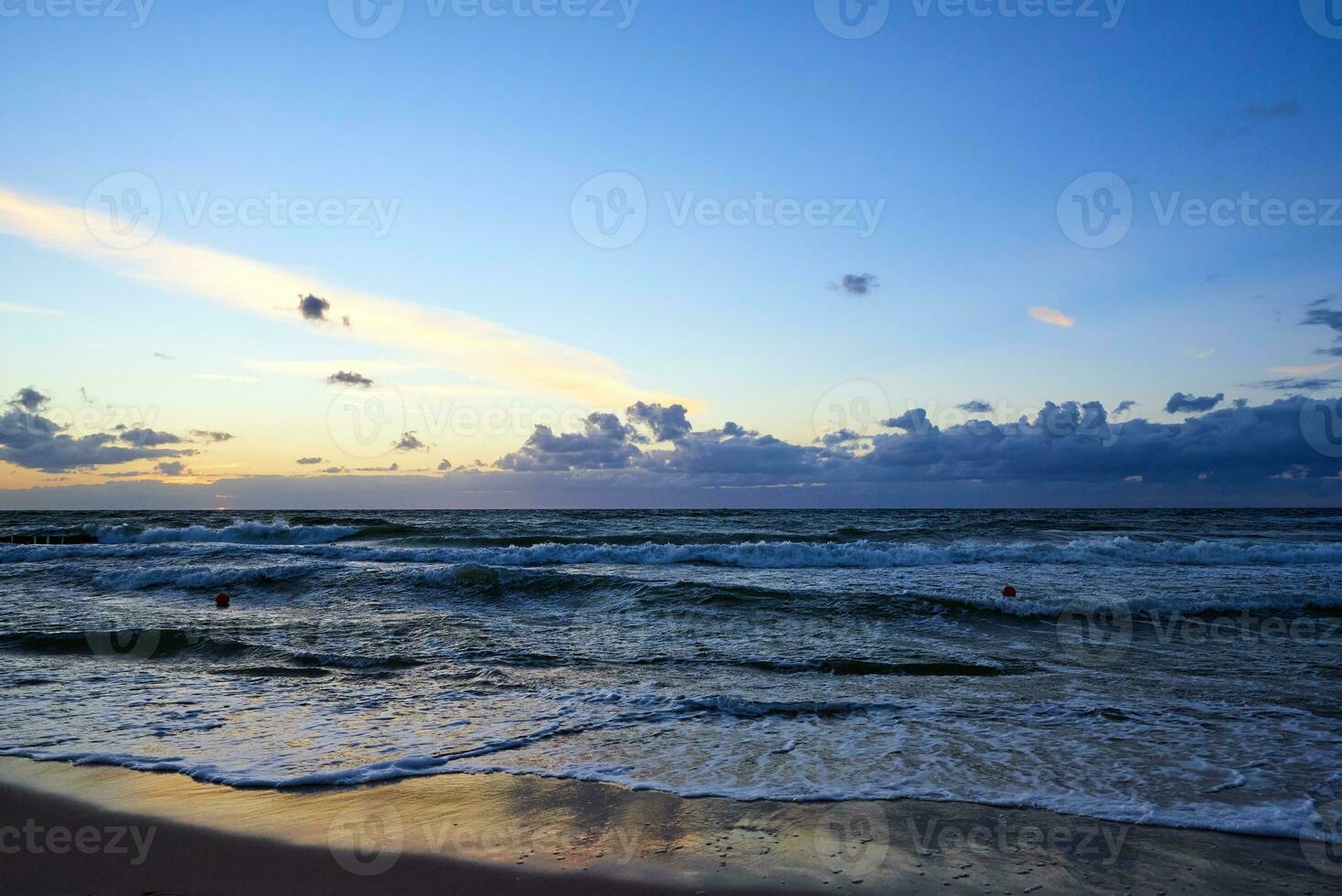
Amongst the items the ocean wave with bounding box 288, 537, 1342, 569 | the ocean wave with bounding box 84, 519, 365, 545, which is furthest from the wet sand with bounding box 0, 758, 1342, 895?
the ocean wave with bounding box 84, 519, 365, 545

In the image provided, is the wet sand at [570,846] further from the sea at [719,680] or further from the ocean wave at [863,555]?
the ocean wave at [863,555]

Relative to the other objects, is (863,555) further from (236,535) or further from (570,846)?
(236,535)

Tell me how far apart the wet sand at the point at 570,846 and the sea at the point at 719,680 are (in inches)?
15.0

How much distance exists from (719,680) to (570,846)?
4943 millimetres

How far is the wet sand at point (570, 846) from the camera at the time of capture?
4.49m

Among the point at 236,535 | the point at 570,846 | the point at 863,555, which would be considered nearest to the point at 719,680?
the point at 570,846

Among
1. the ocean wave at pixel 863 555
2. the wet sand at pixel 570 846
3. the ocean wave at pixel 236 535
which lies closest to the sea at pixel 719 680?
the wet sand at pixel 570 846

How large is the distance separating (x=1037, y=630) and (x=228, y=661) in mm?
13050

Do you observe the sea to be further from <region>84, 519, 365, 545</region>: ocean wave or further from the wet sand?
<region>84, 519, 365, 545</region>: ocean wave

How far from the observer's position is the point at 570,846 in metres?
4.98

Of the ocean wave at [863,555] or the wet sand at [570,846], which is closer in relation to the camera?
the wet sand at [570,846]

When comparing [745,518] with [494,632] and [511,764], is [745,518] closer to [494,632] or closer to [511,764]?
[494,632]

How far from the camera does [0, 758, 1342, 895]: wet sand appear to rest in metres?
4.49

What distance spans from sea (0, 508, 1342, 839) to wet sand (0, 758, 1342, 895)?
1.25 feet
